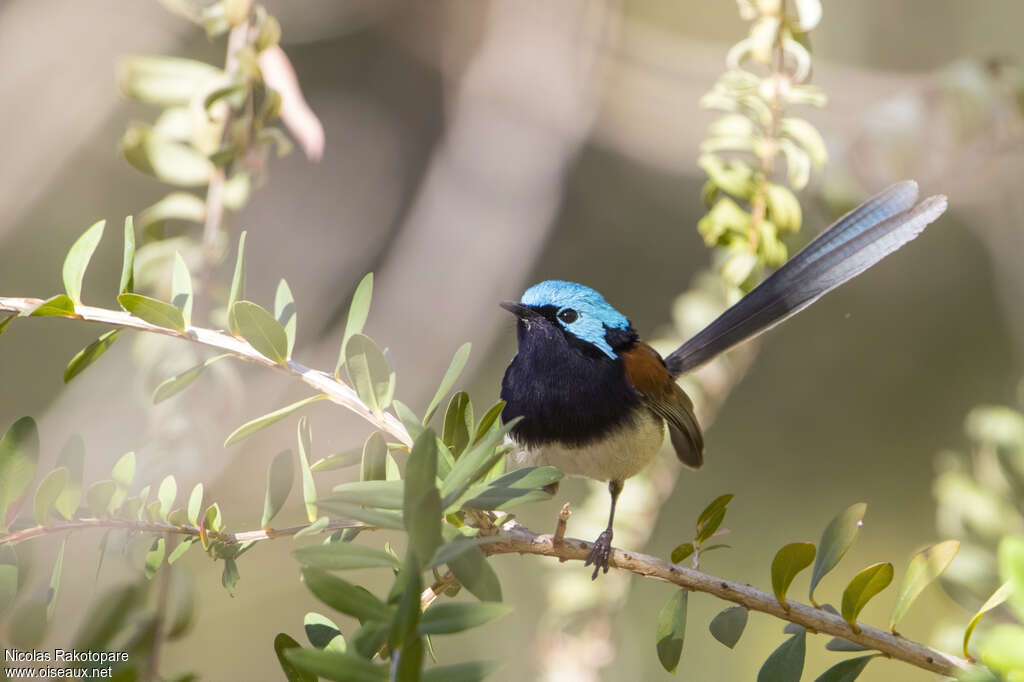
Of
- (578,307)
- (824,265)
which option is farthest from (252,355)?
(824,265)

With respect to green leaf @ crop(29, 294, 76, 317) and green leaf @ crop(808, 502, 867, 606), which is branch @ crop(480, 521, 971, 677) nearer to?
green leaf @ crop(808, 502, 867, 606)

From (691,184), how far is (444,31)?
2.01m

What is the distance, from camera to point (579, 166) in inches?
269

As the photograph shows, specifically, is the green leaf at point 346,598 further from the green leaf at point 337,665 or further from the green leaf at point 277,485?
the green leaf at point 277,485

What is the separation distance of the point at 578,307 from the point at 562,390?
0.25 m

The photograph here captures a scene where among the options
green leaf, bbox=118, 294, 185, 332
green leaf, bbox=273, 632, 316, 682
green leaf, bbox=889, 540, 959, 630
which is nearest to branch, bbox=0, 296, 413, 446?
green leaf, bbox=118, 294, 185, 332

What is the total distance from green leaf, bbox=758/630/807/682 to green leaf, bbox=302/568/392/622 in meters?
0.56

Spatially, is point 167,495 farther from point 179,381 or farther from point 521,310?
point 521,310

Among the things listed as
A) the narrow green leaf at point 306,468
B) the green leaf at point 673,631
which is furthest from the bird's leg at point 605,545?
the narrow green leaf at point 306,468

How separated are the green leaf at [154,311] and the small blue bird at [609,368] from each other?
1.20 m

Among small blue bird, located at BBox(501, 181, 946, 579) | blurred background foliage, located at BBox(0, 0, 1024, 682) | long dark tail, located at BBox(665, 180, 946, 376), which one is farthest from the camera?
blurred background foliage, located at BBox(0, 0, 1024, 682)

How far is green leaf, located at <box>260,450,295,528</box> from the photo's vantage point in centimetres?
129

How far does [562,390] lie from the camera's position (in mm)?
2420

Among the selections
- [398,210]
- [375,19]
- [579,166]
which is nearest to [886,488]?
[579,166]
